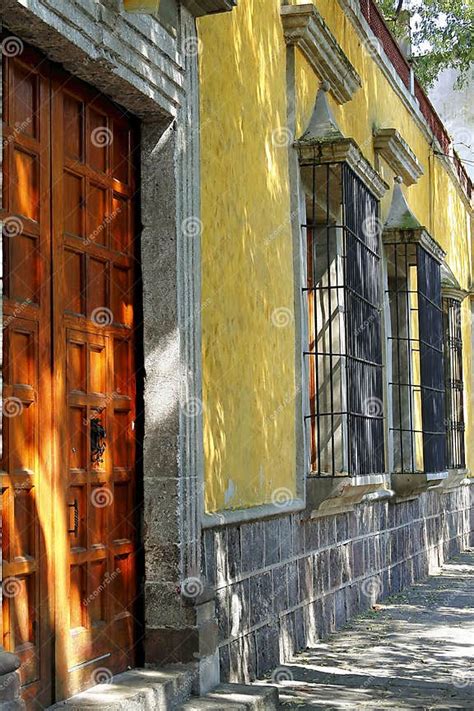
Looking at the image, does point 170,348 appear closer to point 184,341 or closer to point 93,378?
point 184,341

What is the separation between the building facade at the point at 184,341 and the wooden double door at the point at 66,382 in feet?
0.04

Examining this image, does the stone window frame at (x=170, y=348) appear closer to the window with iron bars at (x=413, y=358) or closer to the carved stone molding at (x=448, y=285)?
the window with iron bars at (x=413, y=358)

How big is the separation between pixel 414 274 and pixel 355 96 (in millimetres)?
2630

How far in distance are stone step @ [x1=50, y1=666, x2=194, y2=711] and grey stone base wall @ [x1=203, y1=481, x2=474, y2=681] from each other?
0.78 metres

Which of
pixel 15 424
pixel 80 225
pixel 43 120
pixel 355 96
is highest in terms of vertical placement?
pixel 355 96

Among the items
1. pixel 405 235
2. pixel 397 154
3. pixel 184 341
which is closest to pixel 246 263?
pixel 184 341

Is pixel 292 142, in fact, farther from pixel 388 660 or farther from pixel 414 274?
pixel 414 274

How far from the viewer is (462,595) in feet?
40.0

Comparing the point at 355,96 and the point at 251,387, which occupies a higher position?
the point at 355,96

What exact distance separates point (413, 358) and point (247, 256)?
6.24 m

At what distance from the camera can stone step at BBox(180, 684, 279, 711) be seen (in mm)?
5764

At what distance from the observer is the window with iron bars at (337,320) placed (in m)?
9.33

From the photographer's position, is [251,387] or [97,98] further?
[251,387]

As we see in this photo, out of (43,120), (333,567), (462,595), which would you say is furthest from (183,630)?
(462,595)
